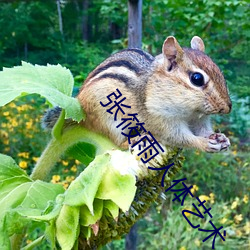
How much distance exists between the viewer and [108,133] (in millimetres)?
682

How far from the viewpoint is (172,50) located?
728 mm

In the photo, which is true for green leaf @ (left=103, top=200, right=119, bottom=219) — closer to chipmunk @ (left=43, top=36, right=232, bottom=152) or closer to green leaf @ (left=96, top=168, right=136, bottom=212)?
green leaf @ (left=96, top=168, right=136, bottom=212)

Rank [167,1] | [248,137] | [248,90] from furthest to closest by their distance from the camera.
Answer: [248,137]
[248,90]
[167,1]

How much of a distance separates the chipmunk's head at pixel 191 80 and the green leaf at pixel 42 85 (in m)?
0.17

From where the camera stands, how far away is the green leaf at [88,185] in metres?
0.46

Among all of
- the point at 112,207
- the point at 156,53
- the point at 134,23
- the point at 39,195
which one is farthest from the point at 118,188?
the point at 156,53

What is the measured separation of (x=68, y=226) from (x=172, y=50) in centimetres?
35

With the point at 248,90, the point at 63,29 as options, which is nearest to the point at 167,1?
the point at 248,90

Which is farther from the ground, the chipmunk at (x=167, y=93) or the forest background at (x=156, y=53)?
the chipmunk at (x=167, y=93)

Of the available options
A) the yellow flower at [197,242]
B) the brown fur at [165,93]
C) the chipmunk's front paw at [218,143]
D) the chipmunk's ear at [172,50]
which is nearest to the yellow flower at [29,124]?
the yellow flower at [197,242]

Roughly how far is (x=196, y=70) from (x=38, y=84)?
0.23 metres

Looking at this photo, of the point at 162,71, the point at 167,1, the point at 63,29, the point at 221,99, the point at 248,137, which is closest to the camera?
the point at 221,99

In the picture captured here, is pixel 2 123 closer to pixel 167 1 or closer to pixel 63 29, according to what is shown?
pixel 167 1

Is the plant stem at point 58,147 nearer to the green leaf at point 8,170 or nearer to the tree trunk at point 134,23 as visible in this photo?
the green leaf at point 8,170
